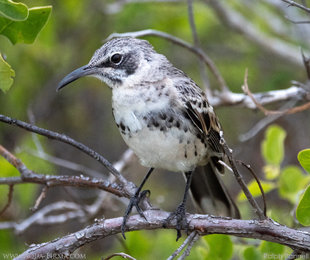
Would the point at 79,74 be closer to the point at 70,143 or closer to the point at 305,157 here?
the point at 70,143

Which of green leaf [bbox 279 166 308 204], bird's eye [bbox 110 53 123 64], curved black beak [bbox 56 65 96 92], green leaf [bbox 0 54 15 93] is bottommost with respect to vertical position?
green leaf [bbox 279 166 308 204]

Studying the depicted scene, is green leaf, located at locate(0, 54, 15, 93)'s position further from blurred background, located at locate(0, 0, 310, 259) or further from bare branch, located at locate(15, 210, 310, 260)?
blurred background, located at locate(0, 0, 310, 259)

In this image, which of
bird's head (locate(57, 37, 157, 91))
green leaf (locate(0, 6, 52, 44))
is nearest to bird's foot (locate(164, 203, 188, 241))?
bird's head (locate(57, 37, 157, 91))

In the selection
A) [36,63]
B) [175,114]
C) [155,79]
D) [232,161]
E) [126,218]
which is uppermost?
[36,63]

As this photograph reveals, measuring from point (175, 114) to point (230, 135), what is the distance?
3816mm

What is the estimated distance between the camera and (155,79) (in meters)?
3.81

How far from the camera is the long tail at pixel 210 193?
437cm

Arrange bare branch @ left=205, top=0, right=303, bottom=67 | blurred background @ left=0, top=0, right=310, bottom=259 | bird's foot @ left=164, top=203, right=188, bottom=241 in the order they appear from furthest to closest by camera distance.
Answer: blurred background @ left=0, top=0, right=310, bottom=259
bare branch @ left=205, top=0, right=303, bottom=67
bird's foot @ left=164, top=203, right=188, bottom=241

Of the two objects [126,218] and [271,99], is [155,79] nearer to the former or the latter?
[126,218]

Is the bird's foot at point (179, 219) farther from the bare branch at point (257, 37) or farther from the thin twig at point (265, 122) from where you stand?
the bare branch at point (257, 37)

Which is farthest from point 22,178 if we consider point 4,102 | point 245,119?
point 245,119

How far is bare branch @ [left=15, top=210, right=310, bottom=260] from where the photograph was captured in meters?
2.99

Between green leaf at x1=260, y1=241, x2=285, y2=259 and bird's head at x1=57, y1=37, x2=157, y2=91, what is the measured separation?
147 centimetres

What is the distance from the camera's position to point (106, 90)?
294 inches
